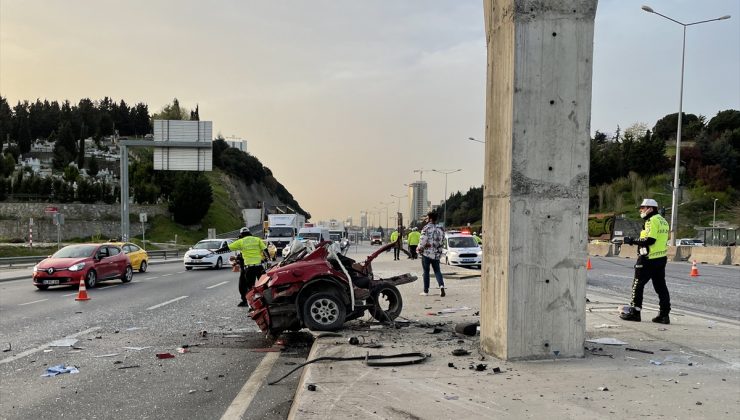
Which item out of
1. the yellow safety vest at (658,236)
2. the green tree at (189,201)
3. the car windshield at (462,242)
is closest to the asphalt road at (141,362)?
the yellow safety vest at (658,236)

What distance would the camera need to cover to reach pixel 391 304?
9.44 m

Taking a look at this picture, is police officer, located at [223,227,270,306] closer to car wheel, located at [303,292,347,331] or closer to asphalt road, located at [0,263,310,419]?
asphalt road, located at [0,263,310,419]

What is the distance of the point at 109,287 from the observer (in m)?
18.1

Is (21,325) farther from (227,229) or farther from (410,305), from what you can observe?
(227,229)

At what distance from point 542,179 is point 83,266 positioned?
50.8ft

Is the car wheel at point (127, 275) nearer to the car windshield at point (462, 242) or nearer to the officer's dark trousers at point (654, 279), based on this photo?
the car windshield at point (462, 242)

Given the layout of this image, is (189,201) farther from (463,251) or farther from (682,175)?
(682,175)

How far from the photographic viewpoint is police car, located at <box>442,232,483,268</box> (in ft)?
84.4

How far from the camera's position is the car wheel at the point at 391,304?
8906 millimetres

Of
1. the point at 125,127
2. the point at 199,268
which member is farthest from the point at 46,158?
the point at 199,268

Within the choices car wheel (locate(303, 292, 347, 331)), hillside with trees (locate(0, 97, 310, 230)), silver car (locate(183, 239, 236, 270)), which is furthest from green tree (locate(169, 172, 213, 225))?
car wheel (locate(303, 292, 347, 331))

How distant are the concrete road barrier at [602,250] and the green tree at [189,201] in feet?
184

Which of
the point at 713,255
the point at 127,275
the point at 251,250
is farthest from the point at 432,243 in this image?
the point at 713,255

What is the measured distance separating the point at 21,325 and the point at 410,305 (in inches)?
276
